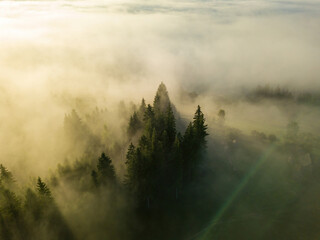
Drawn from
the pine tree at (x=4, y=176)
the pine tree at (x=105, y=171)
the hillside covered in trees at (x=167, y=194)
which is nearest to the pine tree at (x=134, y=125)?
the hillside covered in trees at (x=167, y=194)

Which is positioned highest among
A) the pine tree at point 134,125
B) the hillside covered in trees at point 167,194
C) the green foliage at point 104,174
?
the pine tree at point 134,125

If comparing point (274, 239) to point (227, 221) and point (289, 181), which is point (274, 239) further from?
point (289, 181)

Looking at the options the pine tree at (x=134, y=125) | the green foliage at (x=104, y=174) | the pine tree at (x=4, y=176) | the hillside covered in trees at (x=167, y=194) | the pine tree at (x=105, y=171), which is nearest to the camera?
the hillside covered in trees at (x=167, y=194)

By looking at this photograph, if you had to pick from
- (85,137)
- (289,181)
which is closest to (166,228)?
(289,181)

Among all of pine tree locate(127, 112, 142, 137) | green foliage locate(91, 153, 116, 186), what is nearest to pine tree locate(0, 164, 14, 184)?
green foliage locate(91, 153, 116, 186)

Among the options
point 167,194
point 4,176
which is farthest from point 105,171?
point 4,176

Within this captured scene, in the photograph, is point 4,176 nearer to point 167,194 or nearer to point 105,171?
point 105,171

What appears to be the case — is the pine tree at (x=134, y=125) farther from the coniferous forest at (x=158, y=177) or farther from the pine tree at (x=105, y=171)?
the pine tree at (x=105, y=171)

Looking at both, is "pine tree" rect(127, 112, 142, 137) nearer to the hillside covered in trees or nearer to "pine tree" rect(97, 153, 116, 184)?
the hillside covered in trees

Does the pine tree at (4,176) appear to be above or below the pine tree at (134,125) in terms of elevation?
below
